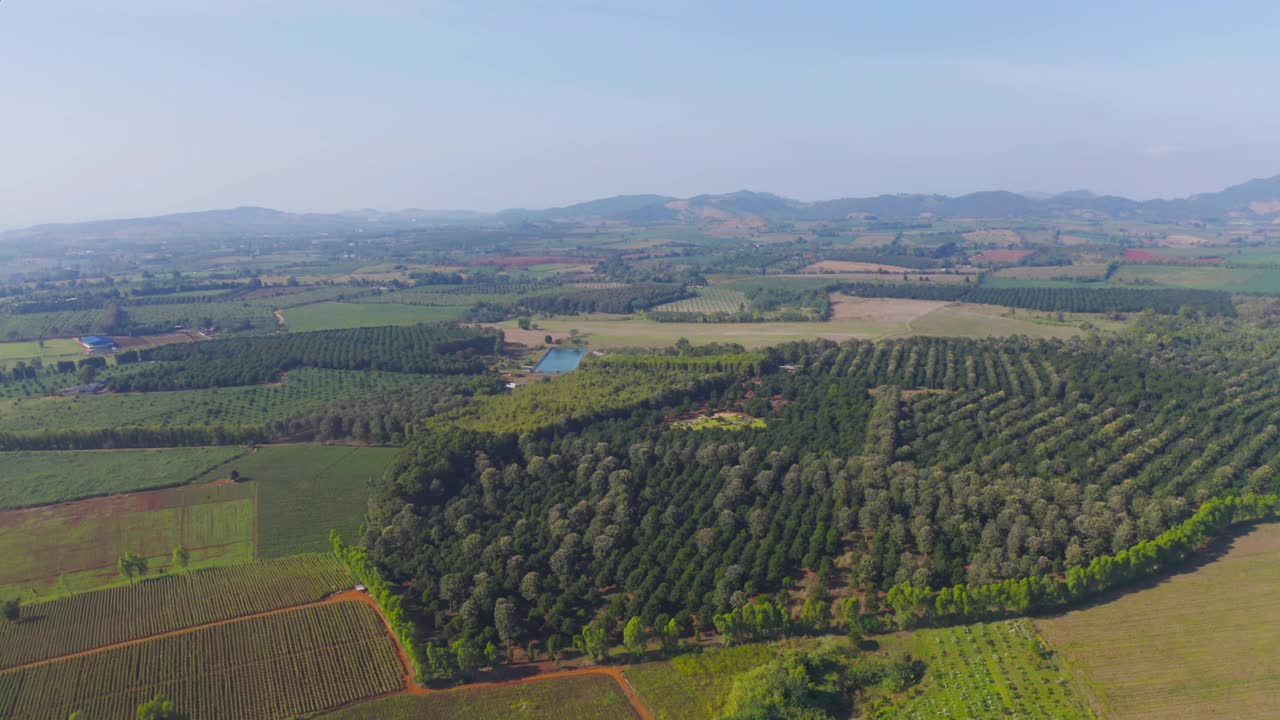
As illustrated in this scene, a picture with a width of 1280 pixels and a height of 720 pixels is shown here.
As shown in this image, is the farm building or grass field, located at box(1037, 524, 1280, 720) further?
the farm building

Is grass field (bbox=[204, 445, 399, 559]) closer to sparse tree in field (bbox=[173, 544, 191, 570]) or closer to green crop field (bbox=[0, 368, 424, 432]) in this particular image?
sparse tree in field (bbox=[173, 544, 191, 570])

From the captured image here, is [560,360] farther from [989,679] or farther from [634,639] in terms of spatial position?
[989,679]

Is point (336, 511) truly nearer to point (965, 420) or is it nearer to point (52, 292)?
point (965, 420)

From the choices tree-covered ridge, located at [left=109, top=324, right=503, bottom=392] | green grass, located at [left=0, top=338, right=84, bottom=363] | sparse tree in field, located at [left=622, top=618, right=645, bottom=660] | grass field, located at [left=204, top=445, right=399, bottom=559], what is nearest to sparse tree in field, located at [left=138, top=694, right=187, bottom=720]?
grass field, located at [left=204, top=445, right=399, bottom=559]

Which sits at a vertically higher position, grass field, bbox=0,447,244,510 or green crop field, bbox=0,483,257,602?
grass field, bbox=0,447,244,510

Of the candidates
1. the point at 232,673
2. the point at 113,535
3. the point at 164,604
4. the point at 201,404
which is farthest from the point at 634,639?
the point at 201,404

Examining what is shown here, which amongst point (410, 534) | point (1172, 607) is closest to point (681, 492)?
point (410, 534)
